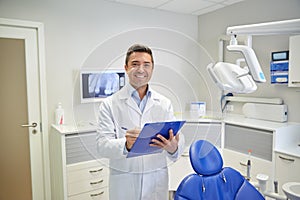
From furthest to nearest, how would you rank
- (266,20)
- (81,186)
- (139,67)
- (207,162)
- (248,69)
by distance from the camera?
(266,20) < (81,186) < (207,162) < (248,69) < (139,67)

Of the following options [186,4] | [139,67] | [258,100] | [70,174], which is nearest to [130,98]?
[139,67]

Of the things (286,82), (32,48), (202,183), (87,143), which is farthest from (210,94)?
(32,48)

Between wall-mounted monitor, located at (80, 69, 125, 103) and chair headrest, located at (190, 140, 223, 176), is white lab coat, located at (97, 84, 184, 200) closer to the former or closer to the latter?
wall-mounted monitor, located at (80, 69, 125, 103)

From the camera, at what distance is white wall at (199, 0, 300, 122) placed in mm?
2402

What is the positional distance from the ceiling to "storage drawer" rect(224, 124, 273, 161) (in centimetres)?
117

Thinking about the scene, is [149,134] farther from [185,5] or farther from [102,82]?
[185,5]

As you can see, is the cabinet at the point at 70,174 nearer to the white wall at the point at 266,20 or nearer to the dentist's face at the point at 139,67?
the dentist's face at the point at 139,67

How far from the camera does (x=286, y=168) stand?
205 cm

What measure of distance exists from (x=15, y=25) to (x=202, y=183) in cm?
206

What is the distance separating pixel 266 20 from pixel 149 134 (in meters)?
2.48

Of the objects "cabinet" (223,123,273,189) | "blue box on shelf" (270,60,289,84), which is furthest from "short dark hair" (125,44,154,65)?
"blue box on shelf" (270,60,289,84)

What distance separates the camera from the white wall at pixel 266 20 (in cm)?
240

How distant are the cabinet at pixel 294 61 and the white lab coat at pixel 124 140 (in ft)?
5.85

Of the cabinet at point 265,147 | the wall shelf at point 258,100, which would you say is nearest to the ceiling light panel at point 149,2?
the wall shelf at point 258,100
